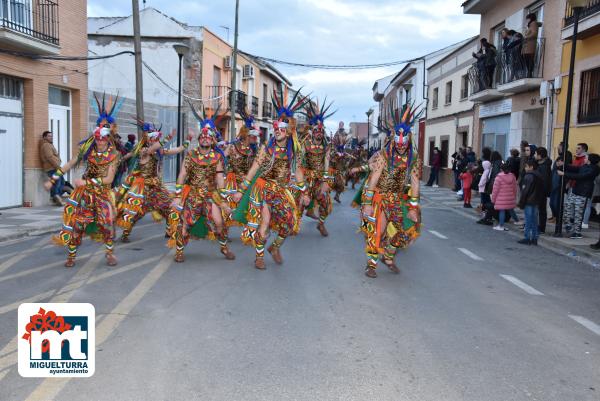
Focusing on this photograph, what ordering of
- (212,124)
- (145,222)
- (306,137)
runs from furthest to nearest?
(145,222) → (306,137) → (212,124)

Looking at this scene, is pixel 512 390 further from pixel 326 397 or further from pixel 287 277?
pixel 287 277

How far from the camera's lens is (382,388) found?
12.2ft

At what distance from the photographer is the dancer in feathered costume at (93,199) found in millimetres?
7160

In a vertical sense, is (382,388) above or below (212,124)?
below

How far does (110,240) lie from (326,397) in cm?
470

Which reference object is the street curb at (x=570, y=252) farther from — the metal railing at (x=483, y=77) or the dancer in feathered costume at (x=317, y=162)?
the metal railing at (x=483, y=77)

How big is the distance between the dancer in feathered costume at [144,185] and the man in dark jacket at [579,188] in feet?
24.7

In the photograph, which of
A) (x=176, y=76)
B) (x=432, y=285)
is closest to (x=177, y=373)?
(x=432, y=285)

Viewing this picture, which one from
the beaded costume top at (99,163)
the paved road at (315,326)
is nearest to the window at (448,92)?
the paved road at (315,326)

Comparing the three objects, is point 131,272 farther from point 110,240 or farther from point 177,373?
point 177,373

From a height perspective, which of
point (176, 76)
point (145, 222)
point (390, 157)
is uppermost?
point (176, 76)

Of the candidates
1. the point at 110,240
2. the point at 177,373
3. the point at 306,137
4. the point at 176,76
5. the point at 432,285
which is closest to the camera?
the point at 177,373

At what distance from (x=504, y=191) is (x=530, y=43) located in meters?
6.91

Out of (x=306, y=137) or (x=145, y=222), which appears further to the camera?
(x=145, y=222)
